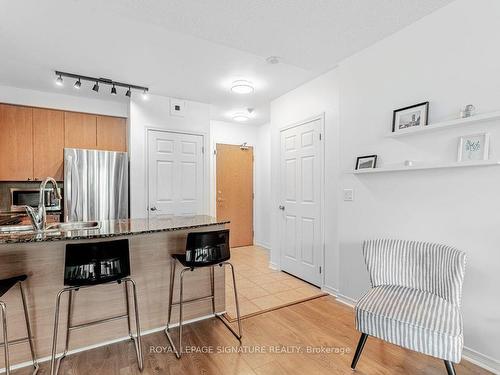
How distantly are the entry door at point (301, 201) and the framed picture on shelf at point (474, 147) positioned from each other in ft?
5.00

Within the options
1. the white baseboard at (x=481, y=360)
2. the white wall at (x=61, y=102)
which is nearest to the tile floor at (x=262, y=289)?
the white baseboard at (x=481, y=360)

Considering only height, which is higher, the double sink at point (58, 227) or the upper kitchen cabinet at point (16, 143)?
the upper kitchen cabinet at point (16, 143)

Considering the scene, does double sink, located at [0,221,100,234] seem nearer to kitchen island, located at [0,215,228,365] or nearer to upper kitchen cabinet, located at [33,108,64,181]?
kitchen island, located at [0,215,228,365]

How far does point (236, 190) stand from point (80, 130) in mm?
2806

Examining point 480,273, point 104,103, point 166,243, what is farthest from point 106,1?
point 480,273

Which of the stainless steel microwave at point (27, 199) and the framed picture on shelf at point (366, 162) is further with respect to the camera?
the stainless steel microwave at point (27, 199)

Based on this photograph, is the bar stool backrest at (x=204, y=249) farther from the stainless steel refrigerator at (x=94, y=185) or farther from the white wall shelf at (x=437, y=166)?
the stainless steel refrigerator at (x=94, y=185)

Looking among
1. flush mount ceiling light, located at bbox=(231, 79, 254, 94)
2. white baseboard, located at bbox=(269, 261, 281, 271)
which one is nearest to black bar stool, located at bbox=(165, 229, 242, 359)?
white baseboard, located at bbox=(269, 261, 281, 271)

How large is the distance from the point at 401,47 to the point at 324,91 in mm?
980

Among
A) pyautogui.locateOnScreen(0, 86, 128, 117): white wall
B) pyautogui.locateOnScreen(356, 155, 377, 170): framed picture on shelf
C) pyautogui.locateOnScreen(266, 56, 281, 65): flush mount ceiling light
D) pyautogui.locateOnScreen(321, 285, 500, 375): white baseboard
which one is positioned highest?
pyautogui.locateOnScreen(266, 56, 281, 65): flush mount ceiling light

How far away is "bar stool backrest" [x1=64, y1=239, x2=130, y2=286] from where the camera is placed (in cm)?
170

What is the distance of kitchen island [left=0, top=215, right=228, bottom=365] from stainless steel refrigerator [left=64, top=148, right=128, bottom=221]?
5.38 feet

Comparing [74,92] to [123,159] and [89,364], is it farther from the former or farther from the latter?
[89,364]

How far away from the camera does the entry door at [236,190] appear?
17.4ft
